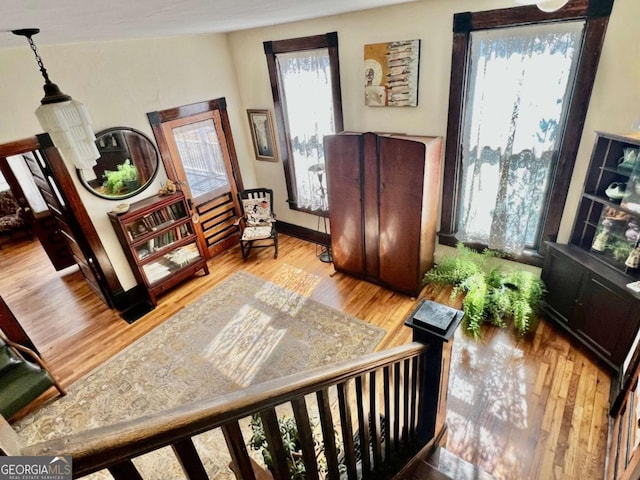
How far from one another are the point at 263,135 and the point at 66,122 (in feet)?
9.24

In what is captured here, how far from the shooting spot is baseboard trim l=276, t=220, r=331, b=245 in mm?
4895

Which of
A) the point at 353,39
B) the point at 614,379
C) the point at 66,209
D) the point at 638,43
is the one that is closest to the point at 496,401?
the point at 614,379

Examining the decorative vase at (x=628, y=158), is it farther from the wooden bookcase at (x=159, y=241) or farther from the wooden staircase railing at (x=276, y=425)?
the wooden bookcase at (x=159, y=241)

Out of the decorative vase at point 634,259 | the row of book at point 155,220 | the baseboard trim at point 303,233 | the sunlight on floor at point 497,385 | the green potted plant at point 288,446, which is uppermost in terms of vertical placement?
the row of book at point 155,220

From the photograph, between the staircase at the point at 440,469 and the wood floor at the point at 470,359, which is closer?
the staircase at the point at 440,469

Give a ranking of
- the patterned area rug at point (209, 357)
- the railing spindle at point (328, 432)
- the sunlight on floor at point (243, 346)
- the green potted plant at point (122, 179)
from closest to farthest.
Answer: the railing spindle at point (328, 432) < the patterned area rug at point (209, 357) < the sunlight on floor at point (243, 346) < the green potted plant at point (122, 179)

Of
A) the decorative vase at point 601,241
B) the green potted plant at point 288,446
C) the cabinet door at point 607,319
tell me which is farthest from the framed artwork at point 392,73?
the green potted plant at point 288,446

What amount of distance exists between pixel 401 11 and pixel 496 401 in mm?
3383

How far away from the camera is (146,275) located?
3.96 m

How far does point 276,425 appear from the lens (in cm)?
Answer: 84

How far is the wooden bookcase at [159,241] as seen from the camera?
3.76 metres

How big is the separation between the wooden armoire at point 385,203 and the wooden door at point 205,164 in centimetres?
175

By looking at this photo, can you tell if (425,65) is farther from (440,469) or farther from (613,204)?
(440,469)

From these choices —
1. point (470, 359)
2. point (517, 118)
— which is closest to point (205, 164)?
point (517, 118)
